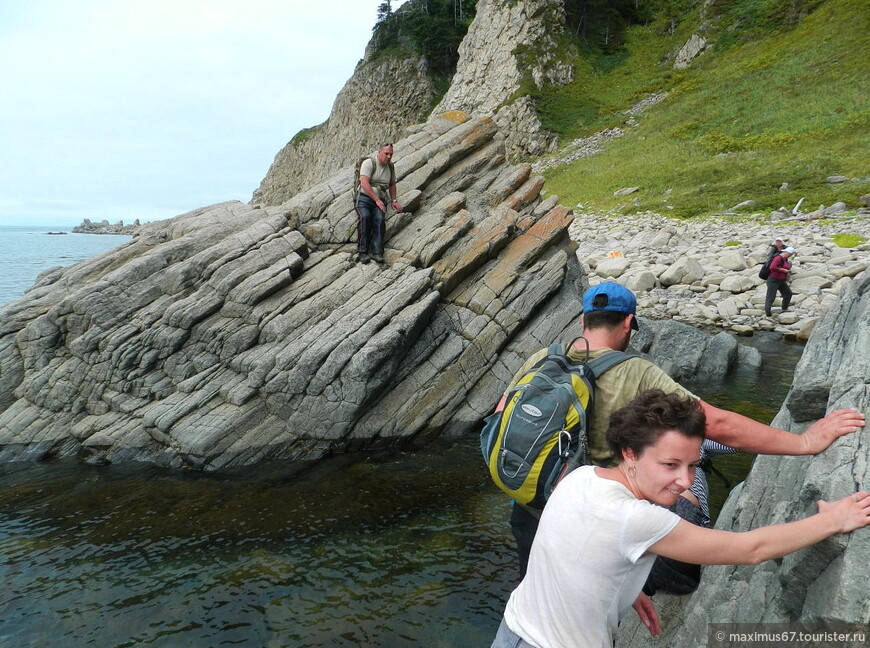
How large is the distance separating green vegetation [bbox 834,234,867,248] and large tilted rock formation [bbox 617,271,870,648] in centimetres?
2564

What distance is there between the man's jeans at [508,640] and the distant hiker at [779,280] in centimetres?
2521

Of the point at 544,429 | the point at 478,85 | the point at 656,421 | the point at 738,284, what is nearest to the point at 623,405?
the point at 544,429

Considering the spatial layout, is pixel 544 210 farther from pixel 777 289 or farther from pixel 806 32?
pixel 806 32

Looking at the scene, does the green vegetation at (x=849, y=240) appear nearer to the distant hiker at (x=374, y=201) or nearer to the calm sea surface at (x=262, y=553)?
the calm sea surface at (x=262, y=553)

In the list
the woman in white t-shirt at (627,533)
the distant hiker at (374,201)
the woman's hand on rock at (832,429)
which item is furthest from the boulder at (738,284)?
the woman in white t-shirt at (627,533)

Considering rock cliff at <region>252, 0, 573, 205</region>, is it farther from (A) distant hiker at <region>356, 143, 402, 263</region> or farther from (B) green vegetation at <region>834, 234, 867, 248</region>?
(A) distant hiker at <region>356, 143, 402, 263</region>

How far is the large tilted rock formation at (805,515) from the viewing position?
3557 mm

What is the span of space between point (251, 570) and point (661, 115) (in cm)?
7942

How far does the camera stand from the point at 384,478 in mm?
14492

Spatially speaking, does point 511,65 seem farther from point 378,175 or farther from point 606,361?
point 606,361

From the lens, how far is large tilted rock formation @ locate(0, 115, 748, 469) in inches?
638

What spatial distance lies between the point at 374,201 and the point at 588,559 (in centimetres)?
1664

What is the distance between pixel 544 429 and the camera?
491 cm

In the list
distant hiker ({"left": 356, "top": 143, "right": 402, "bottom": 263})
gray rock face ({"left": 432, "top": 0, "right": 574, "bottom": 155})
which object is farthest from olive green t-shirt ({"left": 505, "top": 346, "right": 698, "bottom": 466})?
gray rock face ({"left": 432, "top": 0, "right": 574, "bottom": 155})
